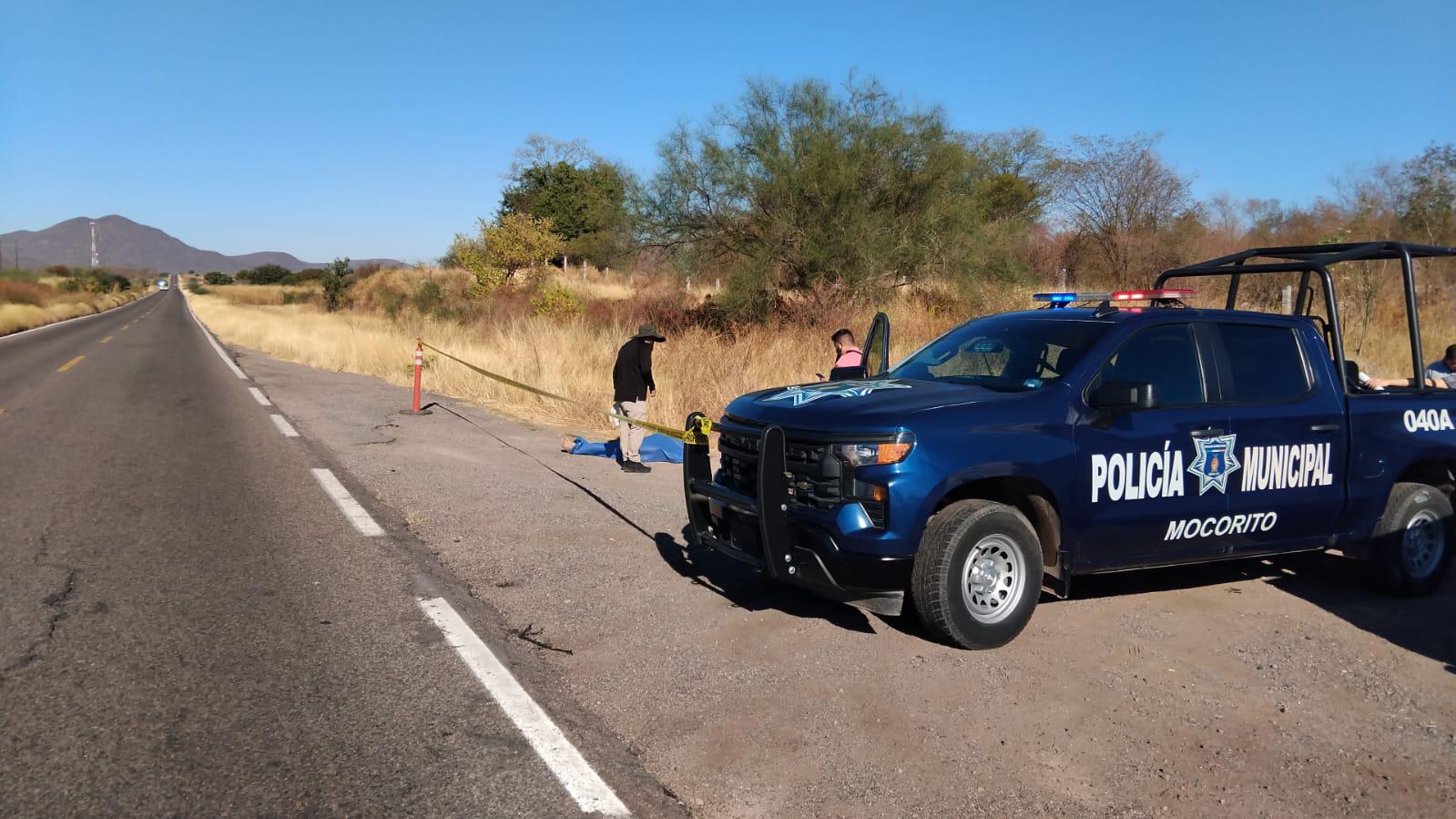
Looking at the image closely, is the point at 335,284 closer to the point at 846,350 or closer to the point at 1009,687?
the point at 846,350

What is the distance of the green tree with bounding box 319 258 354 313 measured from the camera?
5979 cm

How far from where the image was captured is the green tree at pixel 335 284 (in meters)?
59.8

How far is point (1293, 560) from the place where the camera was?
24.7 feet

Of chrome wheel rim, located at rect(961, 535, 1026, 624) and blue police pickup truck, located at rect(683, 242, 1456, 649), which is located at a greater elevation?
blue police pickup truck, located at rect(683, 242, 1456, 649)

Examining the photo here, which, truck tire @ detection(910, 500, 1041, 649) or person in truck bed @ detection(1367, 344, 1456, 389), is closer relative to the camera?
truck tire @ detection(910, 500, 1041, 649)

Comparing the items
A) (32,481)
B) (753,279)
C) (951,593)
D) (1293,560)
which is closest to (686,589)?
(951,593)

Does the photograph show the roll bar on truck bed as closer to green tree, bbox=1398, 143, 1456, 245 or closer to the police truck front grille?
the police truck front grille

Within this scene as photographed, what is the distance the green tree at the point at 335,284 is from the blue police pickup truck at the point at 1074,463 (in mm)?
57843

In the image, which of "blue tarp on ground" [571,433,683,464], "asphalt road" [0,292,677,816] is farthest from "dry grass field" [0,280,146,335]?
"asphalt road" [0,292,677,816]

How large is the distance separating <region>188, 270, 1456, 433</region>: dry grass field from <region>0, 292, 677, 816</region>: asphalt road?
262 inches

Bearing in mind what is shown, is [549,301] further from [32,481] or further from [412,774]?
[412,774]

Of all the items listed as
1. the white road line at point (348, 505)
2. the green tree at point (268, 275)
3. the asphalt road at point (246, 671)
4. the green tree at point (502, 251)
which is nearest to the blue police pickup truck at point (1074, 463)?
the asphalt road at point (246, 671)

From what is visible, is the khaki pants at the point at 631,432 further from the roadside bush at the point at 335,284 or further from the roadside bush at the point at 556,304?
the roadside bush at the point at 335,284

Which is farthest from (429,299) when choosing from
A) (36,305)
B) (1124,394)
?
(1124,394)
